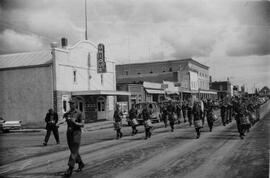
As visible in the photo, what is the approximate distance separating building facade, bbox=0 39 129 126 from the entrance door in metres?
1.14

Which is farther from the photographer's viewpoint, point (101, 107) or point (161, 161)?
point (101, 107)

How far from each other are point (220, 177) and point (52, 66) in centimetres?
2527

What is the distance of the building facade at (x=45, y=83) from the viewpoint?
3100cm

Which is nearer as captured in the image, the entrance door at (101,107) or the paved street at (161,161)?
the paved street at (161,161)

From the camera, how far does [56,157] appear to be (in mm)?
11492

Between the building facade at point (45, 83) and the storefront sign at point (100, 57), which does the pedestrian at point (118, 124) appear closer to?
the building facade at point (45, 83)

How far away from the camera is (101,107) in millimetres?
37281

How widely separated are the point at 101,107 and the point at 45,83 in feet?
26.0

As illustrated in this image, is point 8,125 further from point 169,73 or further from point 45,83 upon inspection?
point 169,73

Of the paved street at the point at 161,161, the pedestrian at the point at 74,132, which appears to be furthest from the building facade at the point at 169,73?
the pedestrian at the point at 74,132

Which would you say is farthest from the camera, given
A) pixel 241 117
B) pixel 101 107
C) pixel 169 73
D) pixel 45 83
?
pixel 169 73

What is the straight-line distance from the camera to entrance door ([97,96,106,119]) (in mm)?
36700

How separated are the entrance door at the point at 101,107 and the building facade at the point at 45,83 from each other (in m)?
1.14

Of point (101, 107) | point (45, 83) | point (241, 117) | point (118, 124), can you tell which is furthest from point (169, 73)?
point (241, 117)
